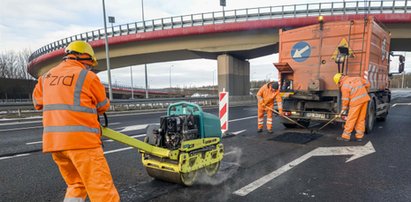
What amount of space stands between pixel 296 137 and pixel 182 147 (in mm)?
4390

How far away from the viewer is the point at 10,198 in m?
3.11

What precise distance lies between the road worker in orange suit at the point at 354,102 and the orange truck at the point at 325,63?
396mm

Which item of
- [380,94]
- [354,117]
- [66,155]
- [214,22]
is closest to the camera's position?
[66,155]

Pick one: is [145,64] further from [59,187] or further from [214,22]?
[59,187]

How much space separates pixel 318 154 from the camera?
4977 millimetres

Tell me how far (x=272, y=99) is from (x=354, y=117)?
2.18 metres

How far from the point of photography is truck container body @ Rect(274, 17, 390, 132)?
6.76 meters

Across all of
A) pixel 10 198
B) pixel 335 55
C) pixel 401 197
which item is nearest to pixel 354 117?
pixel 335 55

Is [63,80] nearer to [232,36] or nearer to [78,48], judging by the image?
[78,48]

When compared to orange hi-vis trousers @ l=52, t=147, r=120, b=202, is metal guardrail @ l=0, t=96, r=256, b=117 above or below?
below

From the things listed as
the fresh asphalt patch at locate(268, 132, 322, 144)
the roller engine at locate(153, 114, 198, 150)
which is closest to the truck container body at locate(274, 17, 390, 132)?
the fresh asphalt patch at locate(268, 132, 322, 144)

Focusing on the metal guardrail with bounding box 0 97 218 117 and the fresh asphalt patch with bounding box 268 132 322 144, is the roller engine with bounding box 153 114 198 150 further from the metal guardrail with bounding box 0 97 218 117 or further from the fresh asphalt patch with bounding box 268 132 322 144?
the metal guardrail with bounding box 0 97 218 117

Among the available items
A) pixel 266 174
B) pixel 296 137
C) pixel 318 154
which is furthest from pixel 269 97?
pixel 266 174

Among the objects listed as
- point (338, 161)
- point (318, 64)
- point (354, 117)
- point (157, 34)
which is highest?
point (157, 34)
